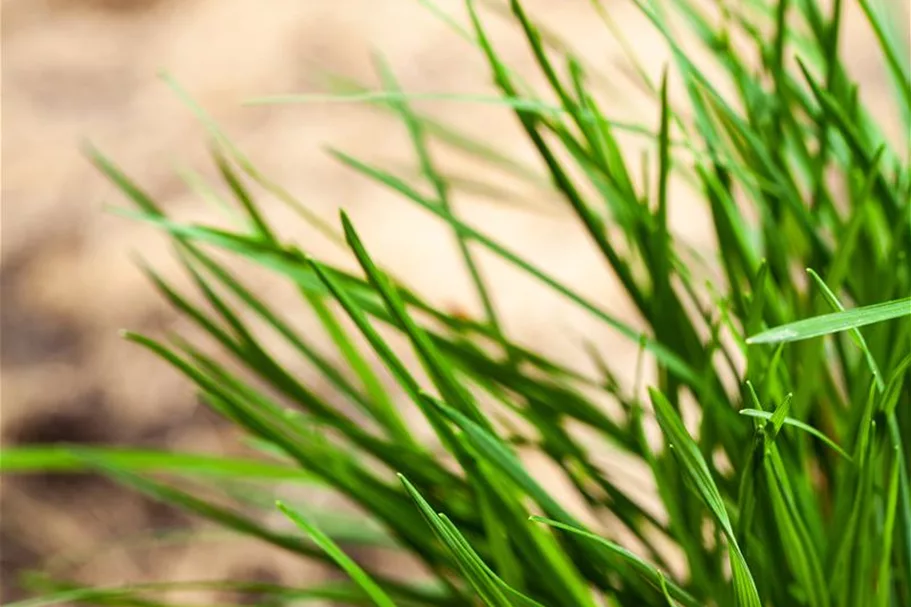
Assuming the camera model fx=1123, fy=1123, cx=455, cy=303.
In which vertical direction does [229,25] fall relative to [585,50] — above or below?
above

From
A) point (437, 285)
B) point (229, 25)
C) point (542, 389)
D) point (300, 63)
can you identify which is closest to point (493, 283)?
point (437, 285)

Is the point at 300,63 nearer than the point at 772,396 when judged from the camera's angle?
No

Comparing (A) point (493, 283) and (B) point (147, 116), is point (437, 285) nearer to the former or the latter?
(A) point (493, 283)

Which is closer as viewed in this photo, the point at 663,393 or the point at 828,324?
the point at 828,324

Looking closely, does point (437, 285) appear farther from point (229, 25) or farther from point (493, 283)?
point (229, 25)

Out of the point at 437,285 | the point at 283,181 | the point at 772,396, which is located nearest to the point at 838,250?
the point at 772,396

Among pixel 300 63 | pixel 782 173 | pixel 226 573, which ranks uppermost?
pixel 300 63

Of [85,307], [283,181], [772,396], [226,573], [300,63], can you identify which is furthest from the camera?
[300,63]

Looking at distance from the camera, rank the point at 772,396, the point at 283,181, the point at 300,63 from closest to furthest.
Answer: the point at 772,396 → the point at 283,181 → the point at 300,63

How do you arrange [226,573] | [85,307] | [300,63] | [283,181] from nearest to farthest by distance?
[226,573], [85,307], [283,181], [300,63]
